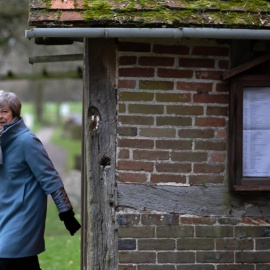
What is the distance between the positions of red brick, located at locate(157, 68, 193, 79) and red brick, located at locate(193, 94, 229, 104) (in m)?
0.17

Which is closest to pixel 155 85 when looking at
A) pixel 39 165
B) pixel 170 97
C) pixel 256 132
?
pixel 170 97

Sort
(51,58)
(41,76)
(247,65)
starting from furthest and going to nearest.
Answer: (41,76), (51,58), (247,65)

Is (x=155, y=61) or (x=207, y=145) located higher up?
(x=155, y=61)

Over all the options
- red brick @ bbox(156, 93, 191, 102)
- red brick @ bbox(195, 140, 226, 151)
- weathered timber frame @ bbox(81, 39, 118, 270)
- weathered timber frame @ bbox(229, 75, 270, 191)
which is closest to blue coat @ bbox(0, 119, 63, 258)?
weathered timber frame @ bbox(81, 39, 118, 270)

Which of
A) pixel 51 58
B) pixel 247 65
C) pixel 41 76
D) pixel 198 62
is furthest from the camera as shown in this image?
pixel 41 76

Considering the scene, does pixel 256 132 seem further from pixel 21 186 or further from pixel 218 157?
pixel 21 186

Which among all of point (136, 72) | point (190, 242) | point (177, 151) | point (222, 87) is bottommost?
point (190, 242)

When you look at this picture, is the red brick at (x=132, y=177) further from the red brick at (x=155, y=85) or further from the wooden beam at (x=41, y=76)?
the wooden beam at (x=41, y=76)

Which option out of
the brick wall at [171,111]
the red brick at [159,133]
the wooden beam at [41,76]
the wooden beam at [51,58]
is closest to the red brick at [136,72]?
Answer: the brick wall at [171,111]

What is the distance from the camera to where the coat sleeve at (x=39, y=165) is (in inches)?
203

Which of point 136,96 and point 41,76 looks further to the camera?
point 41,76

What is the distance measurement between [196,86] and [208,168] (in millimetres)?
613

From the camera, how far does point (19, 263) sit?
521cm

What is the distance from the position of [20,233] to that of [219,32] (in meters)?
2.03
